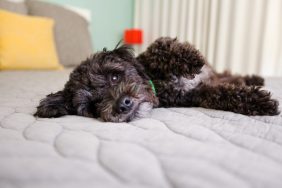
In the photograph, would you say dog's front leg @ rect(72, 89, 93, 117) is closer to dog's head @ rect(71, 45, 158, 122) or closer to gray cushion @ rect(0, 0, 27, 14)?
dog's head @ rect(71, 45, 158, 122)

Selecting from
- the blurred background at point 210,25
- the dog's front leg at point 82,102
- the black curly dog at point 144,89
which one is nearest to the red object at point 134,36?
the blurred background at point 210,25

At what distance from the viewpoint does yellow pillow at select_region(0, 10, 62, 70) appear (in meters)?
2.30

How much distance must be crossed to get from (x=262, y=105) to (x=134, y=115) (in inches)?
17.8

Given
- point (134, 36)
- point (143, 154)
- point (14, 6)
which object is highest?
point (14, 6)

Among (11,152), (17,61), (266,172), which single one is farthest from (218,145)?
(17,61)

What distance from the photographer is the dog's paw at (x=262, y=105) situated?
3.34 feet

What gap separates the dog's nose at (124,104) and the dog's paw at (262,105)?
16.6 inches

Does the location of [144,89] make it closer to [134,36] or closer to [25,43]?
[25,43]

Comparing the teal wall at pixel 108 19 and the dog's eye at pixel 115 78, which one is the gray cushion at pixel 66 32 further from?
the dog's eye at pixel 115 78

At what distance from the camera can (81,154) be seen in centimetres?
62

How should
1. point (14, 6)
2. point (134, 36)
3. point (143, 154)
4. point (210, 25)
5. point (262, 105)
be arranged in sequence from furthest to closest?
point (134, 36) < point (210, 25) < point (14, 6) < point (262, 105) < point (143, 154)

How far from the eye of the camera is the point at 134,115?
105cm

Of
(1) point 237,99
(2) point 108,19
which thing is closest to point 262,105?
(1) point 237,99

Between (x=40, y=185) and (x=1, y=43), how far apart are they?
2049mm
